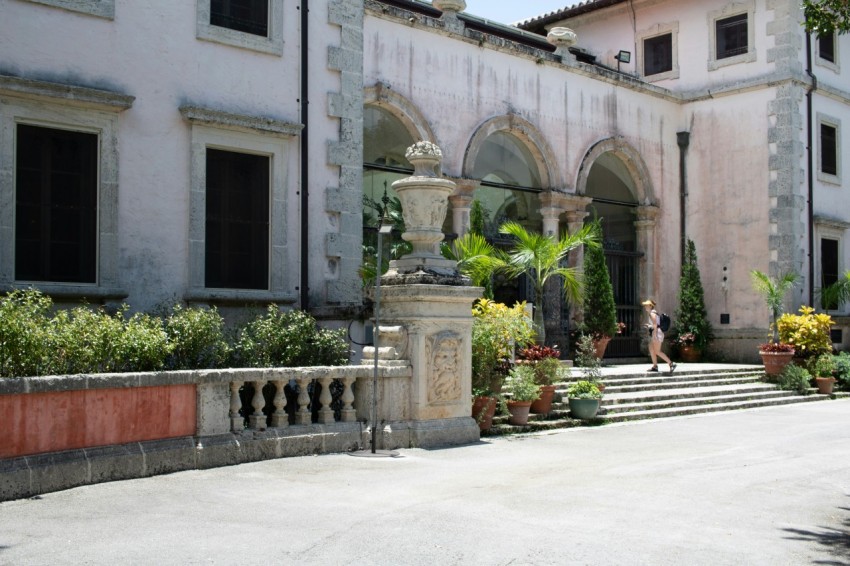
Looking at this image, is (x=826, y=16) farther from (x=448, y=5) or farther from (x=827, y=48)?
(x=827, y=48)

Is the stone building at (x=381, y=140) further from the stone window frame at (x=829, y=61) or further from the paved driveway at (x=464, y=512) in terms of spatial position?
the paved driveway at (x=464, y=512)

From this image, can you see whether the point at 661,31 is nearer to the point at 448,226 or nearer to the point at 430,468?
the point at 448,226

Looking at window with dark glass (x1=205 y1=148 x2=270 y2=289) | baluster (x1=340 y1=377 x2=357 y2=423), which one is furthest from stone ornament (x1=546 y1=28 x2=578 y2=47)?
baluster (x1=340 y1=377 x2=357 y2=423)

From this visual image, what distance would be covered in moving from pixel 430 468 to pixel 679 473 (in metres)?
2.43

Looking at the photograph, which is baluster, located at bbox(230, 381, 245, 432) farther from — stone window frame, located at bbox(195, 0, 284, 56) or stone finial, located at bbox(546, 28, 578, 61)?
stone finial, located at bbox(546, 28, 578, 61)

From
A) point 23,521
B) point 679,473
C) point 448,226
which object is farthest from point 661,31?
point 23,521

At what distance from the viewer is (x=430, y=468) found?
909 cm

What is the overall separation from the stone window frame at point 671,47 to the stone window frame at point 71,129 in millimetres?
14573

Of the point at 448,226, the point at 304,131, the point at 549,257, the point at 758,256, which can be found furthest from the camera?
the point at 758,256

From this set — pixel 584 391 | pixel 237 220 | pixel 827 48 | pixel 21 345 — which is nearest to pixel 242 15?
pixel 237 220

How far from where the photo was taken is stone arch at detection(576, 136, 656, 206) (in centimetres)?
1930

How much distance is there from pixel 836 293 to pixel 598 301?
5.95m

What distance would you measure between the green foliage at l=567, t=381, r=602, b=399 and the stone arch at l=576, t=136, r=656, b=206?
271 inches

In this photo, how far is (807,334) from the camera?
18469 mm
